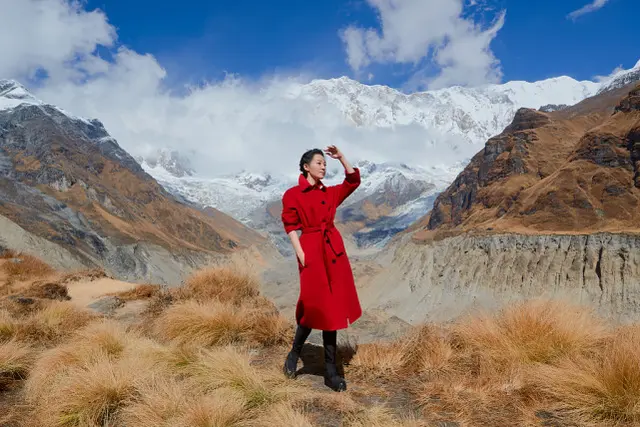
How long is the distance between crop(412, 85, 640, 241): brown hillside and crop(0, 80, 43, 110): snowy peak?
424 feet

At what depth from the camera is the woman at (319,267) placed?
3.98 metres

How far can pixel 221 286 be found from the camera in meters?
7.93

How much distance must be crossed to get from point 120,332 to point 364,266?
7846 centimetres

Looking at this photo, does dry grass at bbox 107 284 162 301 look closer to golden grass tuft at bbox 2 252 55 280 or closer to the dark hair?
golden grass tuft at bbox 2 252 55 280

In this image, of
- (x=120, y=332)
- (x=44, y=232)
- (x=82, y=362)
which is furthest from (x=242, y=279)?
(x=44, y=232)

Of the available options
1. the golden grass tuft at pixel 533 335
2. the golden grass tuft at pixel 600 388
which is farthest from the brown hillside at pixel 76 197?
the golden grass tuft at pixel 600 388

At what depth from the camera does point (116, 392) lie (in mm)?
3479

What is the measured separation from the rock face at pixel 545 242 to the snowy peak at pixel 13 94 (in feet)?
406

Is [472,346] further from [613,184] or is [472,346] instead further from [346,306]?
[613,184]

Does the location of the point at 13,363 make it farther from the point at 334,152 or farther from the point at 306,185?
the point at 334,152

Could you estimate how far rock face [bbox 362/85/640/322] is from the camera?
128ft

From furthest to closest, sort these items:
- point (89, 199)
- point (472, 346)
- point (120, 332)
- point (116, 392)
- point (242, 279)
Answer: point (89, 199), point (242, 279), point (120, 332), point (472, 346), point (116, 392)

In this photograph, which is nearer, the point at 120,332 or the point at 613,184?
the point at 120,332

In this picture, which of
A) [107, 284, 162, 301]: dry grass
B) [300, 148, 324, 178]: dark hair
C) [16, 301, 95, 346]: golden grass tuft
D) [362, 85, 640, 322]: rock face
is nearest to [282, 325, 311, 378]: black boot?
[300, 148, 324, 178]: dark hair
